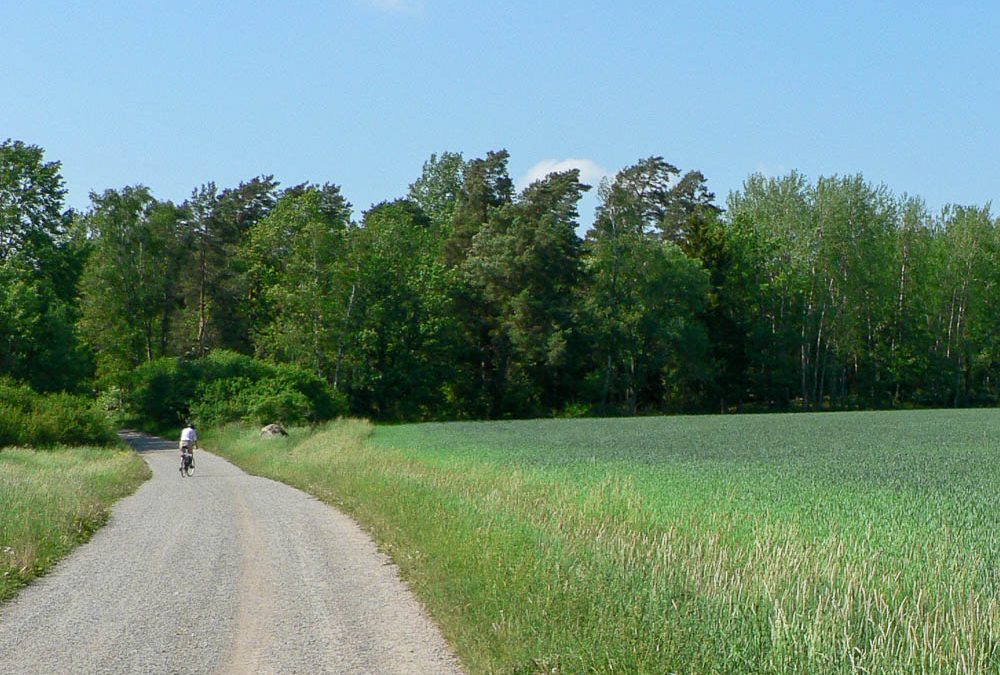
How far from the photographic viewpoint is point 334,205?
87.5 metres

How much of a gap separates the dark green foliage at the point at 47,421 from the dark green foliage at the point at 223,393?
11.7 metres

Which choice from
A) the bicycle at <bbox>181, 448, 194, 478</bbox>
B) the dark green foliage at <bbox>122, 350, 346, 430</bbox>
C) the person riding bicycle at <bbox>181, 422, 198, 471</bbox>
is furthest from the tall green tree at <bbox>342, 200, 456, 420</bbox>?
the bicycle at <bbox>181, 448, 194, 478</bbox>

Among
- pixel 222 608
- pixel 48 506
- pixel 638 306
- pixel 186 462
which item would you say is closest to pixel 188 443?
pixel 186 462

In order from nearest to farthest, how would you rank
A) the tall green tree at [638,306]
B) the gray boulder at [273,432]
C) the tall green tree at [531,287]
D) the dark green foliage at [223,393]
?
the gray boulder at [273,432] → the dark green foliage at [223,393] → the tall green tree at [531,287] → the tall green tree at [638,306]

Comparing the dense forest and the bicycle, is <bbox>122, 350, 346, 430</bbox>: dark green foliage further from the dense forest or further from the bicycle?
the bicycle

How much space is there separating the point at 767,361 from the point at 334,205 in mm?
38869

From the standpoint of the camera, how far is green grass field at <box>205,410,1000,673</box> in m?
6.60

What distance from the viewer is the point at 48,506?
54.3 feet

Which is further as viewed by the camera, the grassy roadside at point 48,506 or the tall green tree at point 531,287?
the tall green tree at point 531,287

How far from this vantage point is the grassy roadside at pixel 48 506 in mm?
12359

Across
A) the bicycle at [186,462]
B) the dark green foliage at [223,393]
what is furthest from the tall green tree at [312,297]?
the bicycle at [186,462]

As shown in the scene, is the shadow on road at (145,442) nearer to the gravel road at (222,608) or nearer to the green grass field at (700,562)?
the green grass field at (700,562)

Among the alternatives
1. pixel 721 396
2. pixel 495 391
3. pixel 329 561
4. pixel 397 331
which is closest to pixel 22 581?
pixel 329 561

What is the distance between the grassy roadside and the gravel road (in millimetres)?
323
